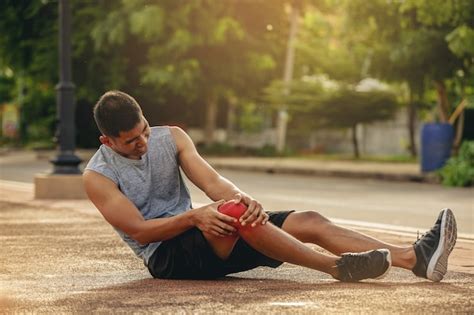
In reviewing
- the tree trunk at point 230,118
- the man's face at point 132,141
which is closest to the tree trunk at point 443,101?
the tree trunk at point 230,118

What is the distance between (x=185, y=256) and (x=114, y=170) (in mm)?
660

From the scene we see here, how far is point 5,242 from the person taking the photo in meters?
9.67

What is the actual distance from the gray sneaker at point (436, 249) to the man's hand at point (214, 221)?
45.2 inches

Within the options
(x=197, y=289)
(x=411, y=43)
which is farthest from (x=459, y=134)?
(x=197, y=289)

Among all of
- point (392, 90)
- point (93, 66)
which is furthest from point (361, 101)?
point (93, 66)

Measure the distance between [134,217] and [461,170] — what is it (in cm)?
1404

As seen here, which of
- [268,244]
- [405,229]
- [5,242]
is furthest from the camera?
[405,229]

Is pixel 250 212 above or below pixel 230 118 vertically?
above

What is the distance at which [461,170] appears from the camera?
20.0 m

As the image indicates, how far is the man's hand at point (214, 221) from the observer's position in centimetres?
636

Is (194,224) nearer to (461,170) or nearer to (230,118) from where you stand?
(461,170)

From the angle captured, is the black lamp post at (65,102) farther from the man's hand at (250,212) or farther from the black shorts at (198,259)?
the man's hand at (250,212)

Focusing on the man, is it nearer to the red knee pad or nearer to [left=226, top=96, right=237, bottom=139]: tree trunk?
the red knee pad

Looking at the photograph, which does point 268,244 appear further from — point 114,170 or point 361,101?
point 361,101
